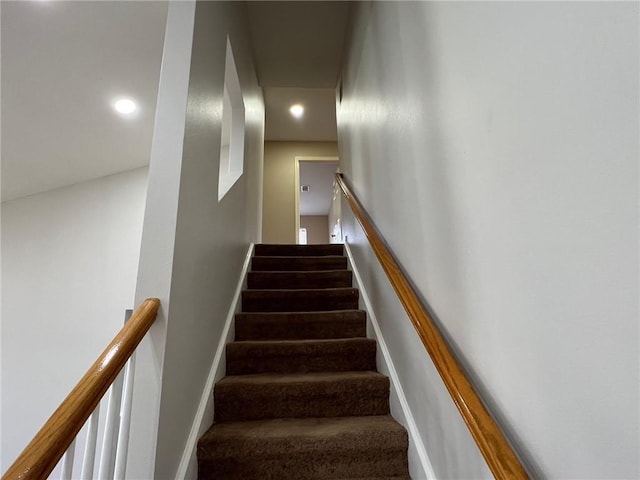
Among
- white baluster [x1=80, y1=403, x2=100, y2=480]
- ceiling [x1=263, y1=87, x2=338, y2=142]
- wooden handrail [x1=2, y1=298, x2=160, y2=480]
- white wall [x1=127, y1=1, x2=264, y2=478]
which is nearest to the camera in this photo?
wooden handrail [x1=2, y1=298, x2=160, y2=480]

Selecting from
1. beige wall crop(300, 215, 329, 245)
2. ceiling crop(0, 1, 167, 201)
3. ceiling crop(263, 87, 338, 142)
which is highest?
ceiling crop(263, 87, 338, 142)

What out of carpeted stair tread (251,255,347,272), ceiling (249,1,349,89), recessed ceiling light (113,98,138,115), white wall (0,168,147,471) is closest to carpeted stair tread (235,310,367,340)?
carpeted stair tread (251,255,347,272)

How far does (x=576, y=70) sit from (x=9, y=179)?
12.6 feet

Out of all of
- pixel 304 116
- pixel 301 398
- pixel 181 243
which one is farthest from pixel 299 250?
pixel 304 116

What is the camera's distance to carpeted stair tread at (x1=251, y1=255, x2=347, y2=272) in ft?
10.7

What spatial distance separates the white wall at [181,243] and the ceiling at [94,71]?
66 cm

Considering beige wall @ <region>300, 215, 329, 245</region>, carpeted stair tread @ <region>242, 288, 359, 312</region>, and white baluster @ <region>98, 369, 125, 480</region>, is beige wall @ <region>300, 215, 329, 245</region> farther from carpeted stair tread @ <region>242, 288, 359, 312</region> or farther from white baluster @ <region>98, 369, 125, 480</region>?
white baluster @ <region>98, 369, 125, 480</region>

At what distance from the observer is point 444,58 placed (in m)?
1.09

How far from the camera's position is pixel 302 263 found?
10.9 feet

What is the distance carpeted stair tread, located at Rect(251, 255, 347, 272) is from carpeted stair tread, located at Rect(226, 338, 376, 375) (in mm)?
1250

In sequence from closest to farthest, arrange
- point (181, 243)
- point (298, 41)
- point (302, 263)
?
point (181, 243), point (302, 263), point (298, 41)

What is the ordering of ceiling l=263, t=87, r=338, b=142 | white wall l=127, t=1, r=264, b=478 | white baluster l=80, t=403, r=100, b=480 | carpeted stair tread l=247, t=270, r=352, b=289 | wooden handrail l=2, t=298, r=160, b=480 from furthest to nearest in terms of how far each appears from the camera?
ceiling l=263, t=87, r=338, b=142
carpeted stair tread l=247, t=270, r=352, b=289
white wall l=127, t=1, r=264, b=478
white baluster l=80, t=403, r=100, b=480
wooden handrail l=2, t=298, r=160, b=480

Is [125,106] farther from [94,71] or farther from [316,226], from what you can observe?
[316,226]

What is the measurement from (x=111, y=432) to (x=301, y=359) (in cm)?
117
